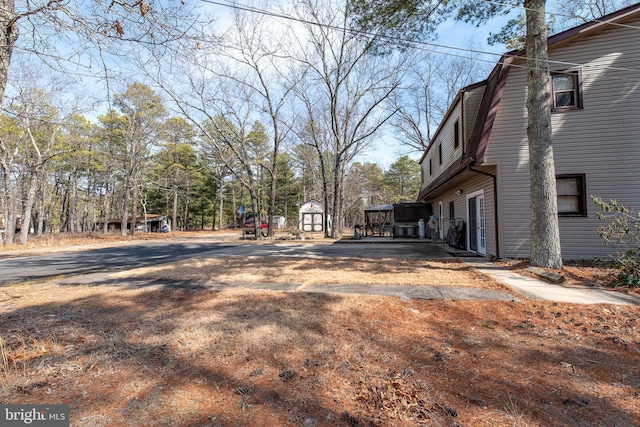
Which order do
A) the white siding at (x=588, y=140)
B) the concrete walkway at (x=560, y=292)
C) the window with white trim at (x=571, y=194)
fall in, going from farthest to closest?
the window with white trim at (x=571, y=194)
the white siding at (x=588, y=140)
the concrete walkway at (x=560, y=292)

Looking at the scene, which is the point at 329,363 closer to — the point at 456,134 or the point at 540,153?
the point at 540,153

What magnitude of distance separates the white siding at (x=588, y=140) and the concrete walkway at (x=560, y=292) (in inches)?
101

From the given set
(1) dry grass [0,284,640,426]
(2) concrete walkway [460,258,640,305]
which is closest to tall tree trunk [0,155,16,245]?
(1) dry grass [0,284,640,426]

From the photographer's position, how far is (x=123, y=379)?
7.70 feet

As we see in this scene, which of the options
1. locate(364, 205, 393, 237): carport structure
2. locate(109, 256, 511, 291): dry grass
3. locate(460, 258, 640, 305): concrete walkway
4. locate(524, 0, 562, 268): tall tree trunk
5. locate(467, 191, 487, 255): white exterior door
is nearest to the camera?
locate(460, 258, 640, 305): concrete walkway

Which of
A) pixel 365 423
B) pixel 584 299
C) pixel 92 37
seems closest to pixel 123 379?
pixel 365 423

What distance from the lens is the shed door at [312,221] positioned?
3036cm

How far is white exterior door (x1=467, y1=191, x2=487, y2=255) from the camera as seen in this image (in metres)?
9.09

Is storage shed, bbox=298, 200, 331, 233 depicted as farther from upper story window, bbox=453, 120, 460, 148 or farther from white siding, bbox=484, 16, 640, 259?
white siding, bbox=484, 16, 640, 259

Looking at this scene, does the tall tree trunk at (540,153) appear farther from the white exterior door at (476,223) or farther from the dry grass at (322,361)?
the dry grass at (322,361)

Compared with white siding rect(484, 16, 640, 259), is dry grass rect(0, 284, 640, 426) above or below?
below

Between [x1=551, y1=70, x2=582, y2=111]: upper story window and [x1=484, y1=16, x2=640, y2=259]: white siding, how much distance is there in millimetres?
169

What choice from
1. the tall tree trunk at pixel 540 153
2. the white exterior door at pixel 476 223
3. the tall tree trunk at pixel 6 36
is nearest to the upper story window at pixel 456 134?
the white exterior door at pixel 476 223

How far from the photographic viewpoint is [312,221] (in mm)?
30500
